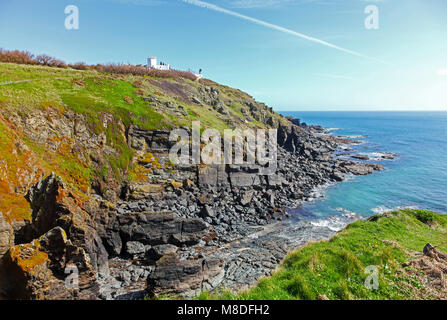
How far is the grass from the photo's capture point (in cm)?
913

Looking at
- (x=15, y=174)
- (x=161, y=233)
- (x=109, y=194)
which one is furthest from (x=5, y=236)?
(x=109, y=194)

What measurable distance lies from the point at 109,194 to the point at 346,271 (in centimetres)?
2303

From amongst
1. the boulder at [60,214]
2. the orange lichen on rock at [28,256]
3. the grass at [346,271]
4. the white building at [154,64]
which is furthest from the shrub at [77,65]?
the grass at [346,271]

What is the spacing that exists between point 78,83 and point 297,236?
3900 centimetres

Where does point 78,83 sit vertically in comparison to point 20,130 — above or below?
above

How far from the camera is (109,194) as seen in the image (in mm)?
24109

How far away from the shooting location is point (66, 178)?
835 inches

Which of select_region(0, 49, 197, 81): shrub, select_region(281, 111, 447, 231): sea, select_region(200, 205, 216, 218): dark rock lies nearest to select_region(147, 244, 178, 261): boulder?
select_region(200, 205, 216, 218): dark rock

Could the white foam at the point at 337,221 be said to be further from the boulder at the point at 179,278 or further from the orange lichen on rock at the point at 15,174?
the orange lichen on rock at the point at 15,174

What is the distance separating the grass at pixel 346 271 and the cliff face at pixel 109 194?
6.22m

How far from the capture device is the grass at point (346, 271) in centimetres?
913
